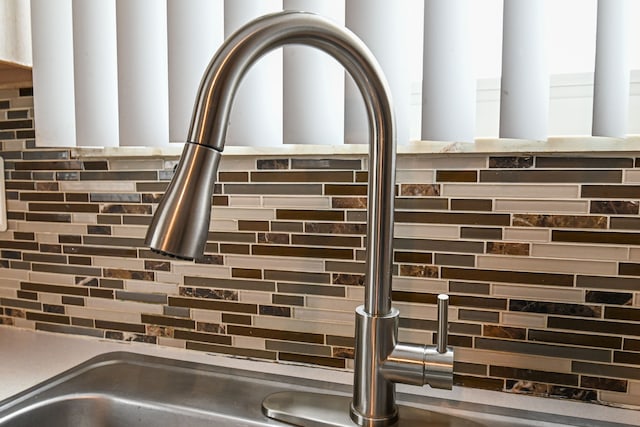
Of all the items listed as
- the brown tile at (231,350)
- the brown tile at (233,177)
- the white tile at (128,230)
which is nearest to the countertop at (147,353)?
the brown tile at (231,350)

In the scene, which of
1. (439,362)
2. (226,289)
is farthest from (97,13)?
(439,362)

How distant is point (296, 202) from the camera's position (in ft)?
2.81

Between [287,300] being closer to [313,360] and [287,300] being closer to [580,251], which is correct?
[313,360]

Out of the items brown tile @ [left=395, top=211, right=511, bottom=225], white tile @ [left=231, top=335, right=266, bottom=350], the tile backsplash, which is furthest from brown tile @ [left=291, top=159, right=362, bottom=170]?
white tile @ [left=231, top=335, right=266, bottom=350]

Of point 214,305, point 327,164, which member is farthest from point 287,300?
point 327,164

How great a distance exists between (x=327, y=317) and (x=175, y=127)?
40 centimetres

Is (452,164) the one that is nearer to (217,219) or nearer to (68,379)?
(217,219)

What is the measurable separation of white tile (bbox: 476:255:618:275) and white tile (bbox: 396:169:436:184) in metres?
0.14

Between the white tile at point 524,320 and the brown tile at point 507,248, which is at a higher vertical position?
the brown tile at point 507,248

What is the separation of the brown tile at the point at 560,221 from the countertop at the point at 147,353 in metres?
0.26

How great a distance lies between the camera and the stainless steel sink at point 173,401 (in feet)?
2.31

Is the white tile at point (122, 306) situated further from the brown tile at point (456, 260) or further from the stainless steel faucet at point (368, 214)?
the brown tile at point (456, 260)

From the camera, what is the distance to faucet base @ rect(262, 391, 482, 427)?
2.23ft

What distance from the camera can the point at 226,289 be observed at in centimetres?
92
